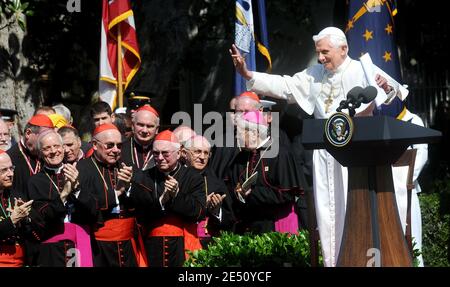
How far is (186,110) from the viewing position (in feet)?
56.1

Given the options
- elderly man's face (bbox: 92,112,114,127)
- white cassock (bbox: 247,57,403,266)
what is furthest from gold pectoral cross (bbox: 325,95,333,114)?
elderly man's face (bbox: 92,112,114,127)

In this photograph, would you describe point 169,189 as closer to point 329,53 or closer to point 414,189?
point 329,53

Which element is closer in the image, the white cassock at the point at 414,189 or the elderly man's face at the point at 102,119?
the white cassock at the point at 414,189

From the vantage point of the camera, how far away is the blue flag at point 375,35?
1230 cm

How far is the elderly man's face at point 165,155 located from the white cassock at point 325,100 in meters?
0.90

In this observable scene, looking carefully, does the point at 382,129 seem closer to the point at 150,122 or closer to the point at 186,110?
the point at 150,122

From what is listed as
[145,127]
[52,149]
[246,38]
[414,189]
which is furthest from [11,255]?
[246,38]

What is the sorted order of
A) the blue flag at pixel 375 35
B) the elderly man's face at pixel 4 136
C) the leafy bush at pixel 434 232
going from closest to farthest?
the elderly man's face at pixel 4 136 → the blue flag at pixel 375 35 → the leafy bush at pixel 434 232

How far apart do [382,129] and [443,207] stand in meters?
6.78

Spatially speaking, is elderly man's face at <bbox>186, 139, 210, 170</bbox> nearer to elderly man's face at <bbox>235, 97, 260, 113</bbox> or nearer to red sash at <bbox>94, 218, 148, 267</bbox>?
elderly man's face at <bbox>235, 97, 260, 113</bbox>

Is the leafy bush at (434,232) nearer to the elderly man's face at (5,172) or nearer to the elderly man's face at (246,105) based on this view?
the elderly man's face at (246,105)

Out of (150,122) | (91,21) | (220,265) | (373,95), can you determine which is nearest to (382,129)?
(373,95)

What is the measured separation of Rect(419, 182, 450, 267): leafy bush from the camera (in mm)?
12430

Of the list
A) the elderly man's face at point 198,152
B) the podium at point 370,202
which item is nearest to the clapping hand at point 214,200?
the elderly man's face at point 198,152
